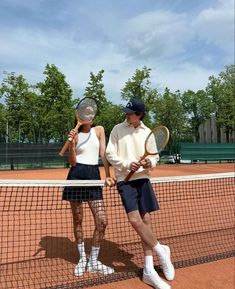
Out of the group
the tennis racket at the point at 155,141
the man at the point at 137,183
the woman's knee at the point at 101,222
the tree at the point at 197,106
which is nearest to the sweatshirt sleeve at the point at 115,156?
the man at the point at 137,183

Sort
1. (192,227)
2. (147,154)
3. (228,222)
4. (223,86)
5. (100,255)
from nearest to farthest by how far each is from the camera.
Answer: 1. (147,154)
2. (100,255)
3. (192,227)
4. (228,222)
5. (223,86)

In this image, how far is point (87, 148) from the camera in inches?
186

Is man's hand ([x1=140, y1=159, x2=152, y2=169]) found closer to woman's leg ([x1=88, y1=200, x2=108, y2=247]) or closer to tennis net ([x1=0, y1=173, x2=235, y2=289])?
tennis net ([x1=0, y1=173, x2=235, y2=289])

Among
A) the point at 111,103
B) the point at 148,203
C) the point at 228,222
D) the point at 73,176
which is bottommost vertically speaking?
the point at 228,222

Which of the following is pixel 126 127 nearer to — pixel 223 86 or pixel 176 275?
pixel 176 275

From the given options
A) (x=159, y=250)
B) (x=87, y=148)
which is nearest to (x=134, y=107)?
(x=87, y=148)

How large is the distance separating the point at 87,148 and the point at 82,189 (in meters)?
0.49

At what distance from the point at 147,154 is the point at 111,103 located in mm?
33971

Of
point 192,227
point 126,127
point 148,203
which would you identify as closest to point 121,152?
point 126,127

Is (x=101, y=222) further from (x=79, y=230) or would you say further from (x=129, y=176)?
(x=129, y=176)

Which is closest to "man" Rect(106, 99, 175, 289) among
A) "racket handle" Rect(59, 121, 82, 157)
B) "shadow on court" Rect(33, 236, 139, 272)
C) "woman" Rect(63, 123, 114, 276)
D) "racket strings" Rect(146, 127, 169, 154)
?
"racket strings" Rect(146, 127, 169, 154)

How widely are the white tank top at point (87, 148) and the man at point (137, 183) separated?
305mm

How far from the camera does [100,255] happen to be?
17.7 ft

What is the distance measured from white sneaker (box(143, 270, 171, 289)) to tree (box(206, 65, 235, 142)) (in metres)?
42.5
